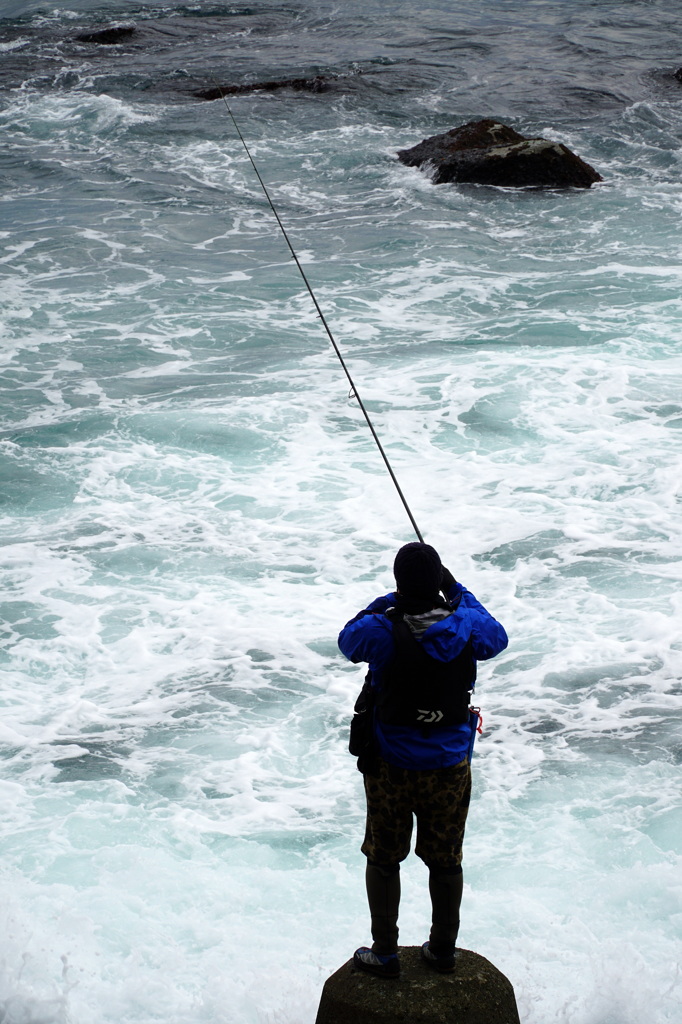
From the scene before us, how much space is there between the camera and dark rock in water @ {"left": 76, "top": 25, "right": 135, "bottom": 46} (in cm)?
2261

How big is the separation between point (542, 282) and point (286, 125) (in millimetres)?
7671

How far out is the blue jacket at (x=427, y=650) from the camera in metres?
2.90

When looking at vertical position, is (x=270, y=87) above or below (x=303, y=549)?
above

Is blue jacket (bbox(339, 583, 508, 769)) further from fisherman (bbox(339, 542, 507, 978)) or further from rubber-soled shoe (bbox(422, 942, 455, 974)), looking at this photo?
rubber-soled shoe (bbox(422, 942, 455, 974))

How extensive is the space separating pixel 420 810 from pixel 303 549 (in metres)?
3.86

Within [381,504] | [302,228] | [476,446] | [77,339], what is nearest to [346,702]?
[381,504]

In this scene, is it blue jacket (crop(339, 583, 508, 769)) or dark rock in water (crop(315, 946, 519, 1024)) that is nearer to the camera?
blue jacket (crop(339, 583, 508, 769))

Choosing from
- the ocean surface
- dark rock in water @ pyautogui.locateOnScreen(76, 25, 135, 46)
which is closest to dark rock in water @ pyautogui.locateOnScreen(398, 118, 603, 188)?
the ocean surface

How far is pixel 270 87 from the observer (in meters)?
19.0

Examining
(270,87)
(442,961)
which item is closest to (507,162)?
(270,87)

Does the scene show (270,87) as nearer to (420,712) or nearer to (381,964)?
(420,712)

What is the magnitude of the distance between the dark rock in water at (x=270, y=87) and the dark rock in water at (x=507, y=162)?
4.87m

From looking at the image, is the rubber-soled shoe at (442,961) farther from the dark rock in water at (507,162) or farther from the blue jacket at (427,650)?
the dark rock in water at (507,162)

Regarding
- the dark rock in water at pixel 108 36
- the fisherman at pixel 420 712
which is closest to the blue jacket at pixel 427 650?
the fisherman at pixel 420 712
